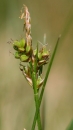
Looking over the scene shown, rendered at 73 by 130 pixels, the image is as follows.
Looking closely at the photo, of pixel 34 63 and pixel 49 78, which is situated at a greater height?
pixel 34 63

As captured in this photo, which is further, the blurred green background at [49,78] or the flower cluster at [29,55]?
the blurred green background at [49,78]

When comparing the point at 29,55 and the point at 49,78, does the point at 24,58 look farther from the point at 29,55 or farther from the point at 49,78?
the point at 49,78

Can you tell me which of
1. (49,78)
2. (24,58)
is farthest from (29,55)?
(49,78)

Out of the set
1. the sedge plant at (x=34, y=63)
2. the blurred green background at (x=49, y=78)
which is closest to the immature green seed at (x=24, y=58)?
the sedge plant at (x=34, y=63)

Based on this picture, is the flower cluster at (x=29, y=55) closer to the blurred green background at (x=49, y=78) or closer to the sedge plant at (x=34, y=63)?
the sedge plant at (x=34, y=63)

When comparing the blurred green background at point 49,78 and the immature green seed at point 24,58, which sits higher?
the immature green seed at point 24,58

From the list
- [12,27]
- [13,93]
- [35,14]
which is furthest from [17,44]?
[35,14]

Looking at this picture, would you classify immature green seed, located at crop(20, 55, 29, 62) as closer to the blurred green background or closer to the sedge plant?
the sedge plant

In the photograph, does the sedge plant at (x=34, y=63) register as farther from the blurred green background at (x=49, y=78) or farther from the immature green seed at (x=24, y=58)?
the blurred green background at (x=49, y=78)

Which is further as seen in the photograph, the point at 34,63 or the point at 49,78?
the point at 49,78
